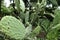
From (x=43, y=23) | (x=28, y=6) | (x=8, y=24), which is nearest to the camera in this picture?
(x=8, y=24)

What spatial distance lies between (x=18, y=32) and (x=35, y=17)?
11cm

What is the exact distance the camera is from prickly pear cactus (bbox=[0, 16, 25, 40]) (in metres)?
0.39

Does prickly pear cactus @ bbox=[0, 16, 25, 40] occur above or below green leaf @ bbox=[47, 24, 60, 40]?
above

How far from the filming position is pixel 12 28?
1.33 feet

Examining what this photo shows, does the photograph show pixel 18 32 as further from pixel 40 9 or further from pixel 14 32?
pixel 40 9

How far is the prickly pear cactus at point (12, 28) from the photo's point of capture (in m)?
0.39

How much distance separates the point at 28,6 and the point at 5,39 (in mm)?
204

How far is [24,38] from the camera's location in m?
0.42

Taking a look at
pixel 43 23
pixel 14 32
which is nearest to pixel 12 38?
pixel 14 32

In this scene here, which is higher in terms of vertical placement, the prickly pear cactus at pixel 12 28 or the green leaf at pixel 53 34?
the prickly pear cactus at pixel 12 28

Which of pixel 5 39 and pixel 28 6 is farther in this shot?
pixel 28 6

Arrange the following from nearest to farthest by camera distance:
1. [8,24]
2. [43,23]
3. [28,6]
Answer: [8,24] → [43,23] → [28,6]

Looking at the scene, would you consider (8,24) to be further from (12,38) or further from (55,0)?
(55,0)

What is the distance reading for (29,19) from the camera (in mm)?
559
